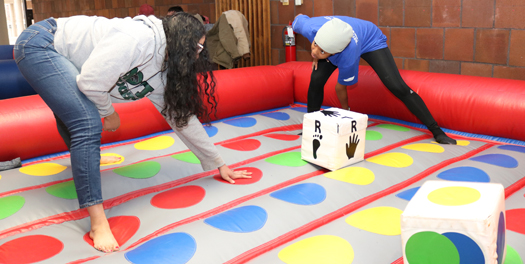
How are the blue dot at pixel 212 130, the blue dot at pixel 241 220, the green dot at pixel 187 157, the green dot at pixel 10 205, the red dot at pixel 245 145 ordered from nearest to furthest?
the blue dot at pixel 241 220
the green dot at pixel 10 205
the green dot at pixel 187 157
the red dot at pixel 245 145
the blue dot at pixel 212 130

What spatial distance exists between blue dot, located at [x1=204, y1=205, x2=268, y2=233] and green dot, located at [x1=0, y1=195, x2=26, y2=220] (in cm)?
74

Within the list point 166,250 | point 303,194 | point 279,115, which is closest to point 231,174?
point 303,194

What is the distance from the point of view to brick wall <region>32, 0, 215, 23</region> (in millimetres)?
5266

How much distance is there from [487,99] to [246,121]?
1.42 m

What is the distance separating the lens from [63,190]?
1.75 metres

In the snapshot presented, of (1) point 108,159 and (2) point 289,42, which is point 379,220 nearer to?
(1) point 108,159

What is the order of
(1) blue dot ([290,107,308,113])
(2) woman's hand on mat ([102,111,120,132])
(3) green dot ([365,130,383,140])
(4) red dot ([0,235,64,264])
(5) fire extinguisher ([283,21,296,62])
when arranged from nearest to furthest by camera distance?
1. (4) red dot ([0,235,64,264])
2. (2) woman's hand on mat ([102,111,120,132])
3. (3) green dot ([365,130,383,140])
4. (1) blue dot ([290,107,308,113])
5. (5) fire extinguisher ([283,21,296,62])

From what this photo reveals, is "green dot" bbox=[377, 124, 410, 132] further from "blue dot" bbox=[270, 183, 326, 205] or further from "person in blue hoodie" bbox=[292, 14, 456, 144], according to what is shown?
"blue dot" bbox=[270, 183, 326, 205]

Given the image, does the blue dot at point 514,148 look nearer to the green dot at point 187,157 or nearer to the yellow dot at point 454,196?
the yellow dot at point 454,196

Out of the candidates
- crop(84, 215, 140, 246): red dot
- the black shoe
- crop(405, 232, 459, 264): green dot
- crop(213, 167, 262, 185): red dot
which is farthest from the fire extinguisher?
crop(405, 232, 459, 264): green dot

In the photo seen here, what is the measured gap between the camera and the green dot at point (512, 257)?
119cm

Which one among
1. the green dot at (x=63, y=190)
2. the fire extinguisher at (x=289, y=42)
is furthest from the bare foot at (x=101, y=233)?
the fire extinguisher at (x=289, y=42)

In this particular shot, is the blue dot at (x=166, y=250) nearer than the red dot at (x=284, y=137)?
Yes

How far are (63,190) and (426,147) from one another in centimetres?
174
